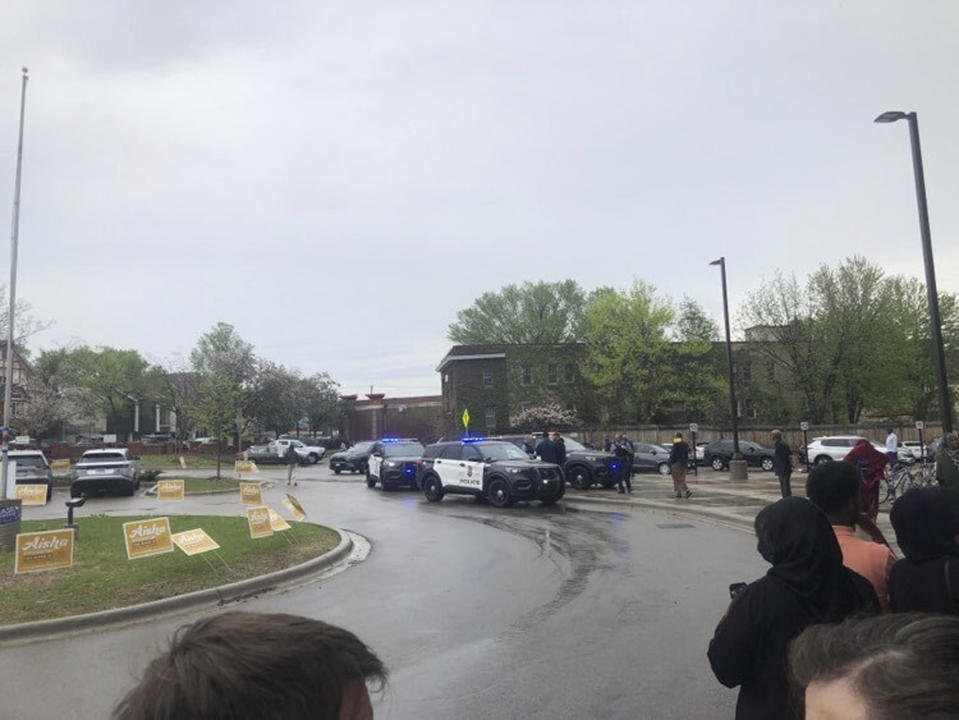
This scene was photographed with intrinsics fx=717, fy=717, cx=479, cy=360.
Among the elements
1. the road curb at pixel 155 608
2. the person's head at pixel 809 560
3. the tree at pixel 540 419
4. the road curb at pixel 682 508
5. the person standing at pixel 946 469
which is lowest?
the road curb at pixel 682 508

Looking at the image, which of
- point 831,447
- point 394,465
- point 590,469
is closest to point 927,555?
point 590,469

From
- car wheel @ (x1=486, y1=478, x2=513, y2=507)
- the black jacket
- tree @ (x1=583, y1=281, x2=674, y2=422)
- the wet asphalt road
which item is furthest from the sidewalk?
tree @ (x1=583, y1=281, x2=674, y2=422)

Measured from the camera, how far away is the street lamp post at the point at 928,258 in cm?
1362

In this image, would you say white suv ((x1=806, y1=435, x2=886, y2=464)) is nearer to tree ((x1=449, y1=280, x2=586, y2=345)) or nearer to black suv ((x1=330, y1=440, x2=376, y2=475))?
black suv ((x1=330, y1=440, x2=376, y2=475))

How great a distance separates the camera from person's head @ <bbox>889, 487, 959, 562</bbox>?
9.96 ft

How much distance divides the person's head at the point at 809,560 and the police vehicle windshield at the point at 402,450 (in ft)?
76.3

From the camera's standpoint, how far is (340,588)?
959 cm

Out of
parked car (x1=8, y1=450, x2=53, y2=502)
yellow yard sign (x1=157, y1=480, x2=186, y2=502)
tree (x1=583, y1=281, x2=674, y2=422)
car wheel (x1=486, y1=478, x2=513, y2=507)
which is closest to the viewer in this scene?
yellow yard sign (x1=157, y1=480, x2=186, y2=502)

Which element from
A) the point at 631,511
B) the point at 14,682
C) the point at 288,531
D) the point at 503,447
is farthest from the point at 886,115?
the point at 14,682

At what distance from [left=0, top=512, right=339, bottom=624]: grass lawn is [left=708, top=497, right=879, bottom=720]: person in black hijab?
25.8 feet

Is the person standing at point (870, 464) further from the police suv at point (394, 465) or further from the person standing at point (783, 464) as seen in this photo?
the police suv at point (394, 465)

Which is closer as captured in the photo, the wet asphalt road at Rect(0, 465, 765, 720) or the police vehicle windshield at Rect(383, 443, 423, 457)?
the wet asphalt road at Rect(0, 465, 765, 720)

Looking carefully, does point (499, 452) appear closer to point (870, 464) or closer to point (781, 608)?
point (870, 464)

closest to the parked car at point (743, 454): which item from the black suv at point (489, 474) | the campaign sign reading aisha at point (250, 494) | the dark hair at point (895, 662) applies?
the black suv at point (489, 474)
